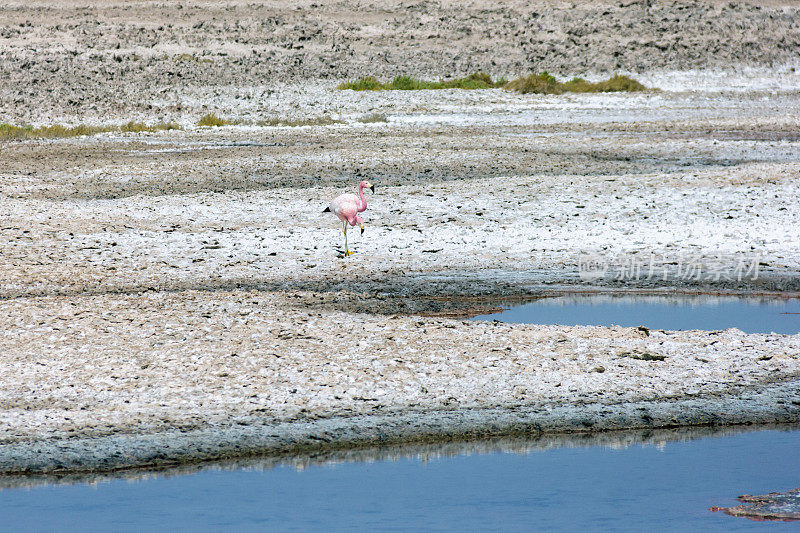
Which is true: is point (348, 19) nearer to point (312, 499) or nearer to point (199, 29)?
point (199, 29)

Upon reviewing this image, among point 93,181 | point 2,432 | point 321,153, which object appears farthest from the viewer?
point 321,153

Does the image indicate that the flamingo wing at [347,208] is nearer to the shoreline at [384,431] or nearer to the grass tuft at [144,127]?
the shoreline at [384,431]

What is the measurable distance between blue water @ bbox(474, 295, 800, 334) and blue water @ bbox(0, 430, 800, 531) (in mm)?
2651

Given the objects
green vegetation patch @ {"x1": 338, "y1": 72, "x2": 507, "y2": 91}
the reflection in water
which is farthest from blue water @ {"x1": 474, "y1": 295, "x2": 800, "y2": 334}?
green vegetation patch @ {"x1": 338, "y1": 72, "x2": 507, "y2": 91}

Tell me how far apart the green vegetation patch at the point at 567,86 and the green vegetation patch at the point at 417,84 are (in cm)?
152

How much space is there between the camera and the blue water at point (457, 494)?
537 centimetres

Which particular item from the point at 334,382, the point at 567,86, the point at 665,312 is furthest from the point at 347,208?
the point at 567,86

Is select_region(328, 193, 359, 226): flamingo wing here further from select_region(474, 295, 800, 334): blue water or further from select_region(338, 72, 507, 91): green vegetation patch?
select_region(338, 72, 507, 91): green vegetation patch

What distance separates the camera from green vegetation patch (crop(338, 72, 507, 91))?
3684 cm

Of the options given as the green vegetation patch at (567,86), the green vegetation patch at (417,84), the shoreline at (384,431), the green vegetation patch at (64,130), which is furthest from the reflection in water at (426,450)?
the green vegetation patch at (417,84)

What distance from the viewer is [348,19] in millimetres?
49500

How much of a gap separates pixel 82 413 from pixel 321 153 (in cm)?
1430

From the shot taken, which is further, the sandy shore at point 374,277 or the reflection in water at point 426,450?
the sandy shore at point 374,277

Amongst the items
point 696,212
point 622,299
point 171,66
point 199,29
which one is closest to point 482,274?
point 622,299
